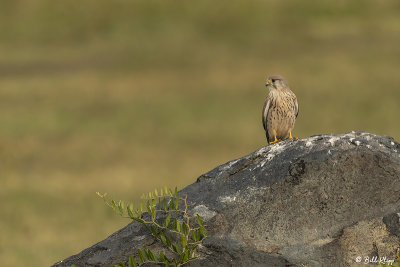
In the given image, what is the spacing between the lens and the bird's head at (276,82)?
9766 millimetres

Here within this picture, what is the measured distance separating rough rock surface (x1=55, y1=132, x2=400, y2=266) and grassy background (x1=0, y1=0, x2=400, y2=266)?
10687mm

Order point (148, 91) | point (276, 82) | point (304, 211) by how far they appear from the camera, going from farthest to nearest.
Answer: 1. point (148, 91)
2. point (276, 82)
3. point (304, 211)

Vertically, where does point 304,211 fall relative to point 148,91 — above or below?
below

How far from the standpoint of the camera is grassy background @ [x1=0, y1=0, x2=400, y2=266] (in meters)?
21.2

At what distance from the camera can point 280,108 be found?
9734 millimetres

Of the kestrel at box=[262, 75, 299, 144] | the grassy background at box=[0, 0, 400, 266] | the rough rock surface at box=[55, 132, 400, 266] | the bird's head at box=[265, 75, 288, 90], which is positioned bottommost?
the rough rock surface at box=[55, 132, 400, 266]

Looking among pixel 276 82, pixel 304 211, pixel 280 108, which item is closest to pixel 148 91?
pixel 276 82

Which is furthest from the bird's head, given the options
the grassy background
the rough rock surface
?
the grassy background

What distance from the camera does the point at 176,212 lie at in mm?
5910

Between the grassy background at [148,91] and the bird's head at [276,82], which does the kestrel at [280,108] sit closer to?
the bird's head at [276,82]

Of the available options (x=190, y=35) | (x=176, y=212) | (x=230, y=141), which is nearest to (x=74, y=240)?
(x=230, y=141)

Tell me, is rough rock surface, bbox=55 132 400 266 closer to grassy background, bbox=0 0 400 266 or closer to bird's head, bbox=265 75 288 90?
bird's head, bbox=265 75 288 90

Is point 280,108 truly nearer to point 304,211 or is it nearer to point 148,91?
point 304,211

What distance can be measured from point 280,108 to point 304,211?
164 inches
